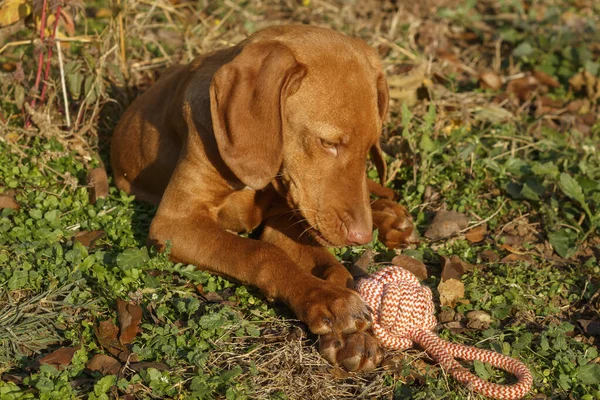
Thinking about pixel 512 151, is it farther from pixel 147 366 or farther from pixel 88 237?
pixel 147 366

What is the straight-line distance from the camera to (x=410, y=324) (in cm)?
408

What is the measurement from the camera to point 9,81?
19.6 feet

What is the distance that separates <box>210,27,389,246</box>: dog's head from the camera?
421 centimetres

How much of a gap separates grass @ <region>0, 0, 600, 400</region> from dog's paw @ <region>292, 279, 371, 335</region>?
113mm

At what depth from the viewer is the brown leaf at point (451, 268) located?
4.83 meters

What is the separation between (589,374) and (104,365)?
7.67 feet

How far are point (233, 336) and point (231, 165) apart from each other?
90 centimetres

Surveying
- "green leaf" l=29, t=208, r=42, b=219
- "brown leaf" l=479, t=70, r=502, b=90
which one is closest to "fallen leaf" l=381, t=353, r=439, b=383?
"green leaf" l=29, t=208, r=42, b=219

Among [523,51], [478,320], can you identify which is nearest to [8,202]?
[478,320]

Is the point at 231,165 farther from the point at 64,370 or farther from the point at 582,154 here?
the point at 582,154

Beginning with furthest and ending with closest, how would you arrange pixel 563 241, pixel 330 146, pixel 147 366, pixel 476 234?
pixel 476 234
pixel 563 241
pixel 330 146
pixel 147 366

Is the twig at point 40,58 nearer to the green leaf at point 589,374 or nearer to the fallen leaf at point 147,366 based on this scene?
the fallen leaf at point 147,366

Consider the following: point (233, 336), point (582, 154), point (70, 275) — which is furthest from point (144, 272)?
point (582, 154)

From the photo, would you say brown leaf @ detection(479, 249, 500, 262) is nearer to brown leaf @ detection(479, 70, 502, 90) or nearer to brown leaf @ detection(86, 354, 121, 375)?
brown leaf @ detection(86, 354, 121, 375)
